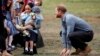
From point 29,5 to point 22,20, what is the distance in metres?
0.67

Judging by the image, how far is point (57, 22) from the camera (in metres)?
24.1

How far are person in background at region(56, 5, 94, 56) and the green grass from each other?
198cm

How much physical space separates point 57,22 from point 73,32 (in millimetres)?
10526

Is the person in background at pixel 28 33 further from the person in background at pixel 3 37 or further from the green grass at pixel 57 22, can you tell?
the person in background at pixel 3 37

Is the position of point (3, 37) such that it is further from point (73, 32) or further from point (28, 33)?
point (73, 32)

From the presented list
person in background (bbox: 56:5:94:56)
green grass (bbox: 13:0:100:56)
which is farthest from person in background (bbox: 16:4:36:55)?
person in background (bbox: 56:5:94:56)

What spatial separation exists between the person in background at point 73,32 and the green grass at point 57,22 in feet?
6.51

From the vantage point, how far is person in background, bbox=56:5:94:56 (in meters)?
13.2

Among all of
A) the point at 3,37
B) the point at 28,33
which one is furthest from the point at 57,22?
the point at 3,37

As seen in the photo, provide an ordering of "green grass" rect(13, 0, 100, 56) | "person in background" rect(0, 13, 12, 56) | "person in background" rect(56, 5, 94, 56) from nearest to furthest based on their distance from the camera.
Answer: "person in background" rect(56, 5, 94, 56), "person in background" rect(0, 13, 12, 56), "green grass" rect(13, 0, 100, 56)

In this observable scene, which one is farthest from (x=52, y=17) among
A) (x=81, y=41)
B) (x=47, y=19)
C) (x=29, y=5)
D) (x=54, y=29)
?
(x=81, y=41)

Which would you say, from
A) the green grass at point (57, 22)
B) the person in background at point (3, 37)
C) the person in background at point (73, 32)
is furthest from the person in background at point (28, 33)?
the person in background at point (73, 32)

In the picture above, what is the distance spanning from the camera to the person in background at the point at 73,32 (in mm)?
13172

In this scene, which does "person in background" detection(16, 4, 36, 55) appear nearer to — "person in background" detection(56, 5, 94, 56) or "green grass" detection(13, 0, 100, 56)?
"green grass" detection(13, 0, 100, 56)
